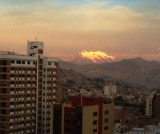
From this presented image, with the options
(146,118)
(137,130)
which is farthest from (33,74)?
(146,118)

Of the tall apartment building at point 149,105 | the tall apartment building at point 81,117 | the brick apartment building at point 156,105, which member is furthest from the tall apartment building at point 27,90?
the tall apartment building at point 149,105

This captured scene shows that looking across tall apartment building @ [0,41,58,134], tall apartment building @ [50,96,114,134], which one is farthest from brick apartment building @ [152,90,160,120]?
tall apartment building @ [50,96,114,134]

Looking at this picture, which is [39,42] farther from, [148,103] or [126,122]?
[148,103]

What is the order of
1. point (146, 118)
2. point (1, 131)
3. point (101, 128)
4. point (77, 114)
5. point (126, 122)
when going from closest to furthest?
point (77, 114) < point (101, 128) < point (1, 131) < point (126, 122) < point (146, 118)

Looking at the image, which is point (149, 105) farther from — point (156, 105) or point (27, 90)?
point (27, 90)

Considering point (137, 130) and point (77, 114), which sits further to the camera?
point (137, 130)

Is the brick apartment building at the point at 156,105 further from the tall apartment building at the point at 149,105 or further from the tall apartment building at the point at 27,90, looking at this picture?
the tall apartment building at the point at 27,90
